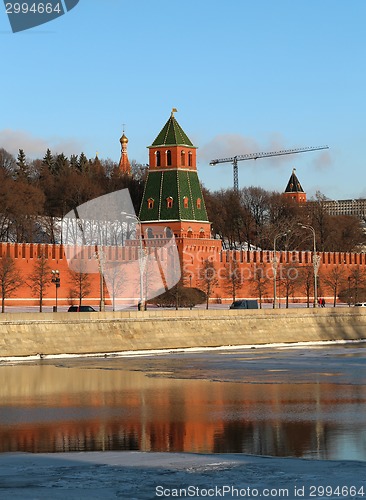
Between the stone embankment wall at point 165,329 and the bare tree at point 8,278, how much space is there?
13.0 metres

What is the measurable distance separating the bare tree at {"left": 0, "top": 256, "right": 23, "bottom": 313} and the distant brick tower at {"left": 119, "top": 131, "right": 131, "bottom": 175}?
3939 cm

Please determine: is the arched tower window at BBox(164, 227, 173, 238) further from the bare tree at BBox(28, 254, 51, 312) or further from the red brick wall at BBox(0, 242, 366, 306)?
the bare tree at BBox(28, 254, 51, 312)

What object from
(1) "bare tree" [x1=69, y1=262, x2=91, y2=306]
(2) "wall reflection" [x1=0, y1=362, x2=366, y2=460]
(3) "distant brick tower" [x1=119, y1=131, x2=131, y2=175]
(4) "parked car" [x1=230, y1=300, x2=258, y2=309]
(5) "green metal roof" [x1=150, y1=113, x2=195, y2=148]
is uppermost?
(3) "distant brick tower" [x1=119, y1=131, x2=131, y2=175]

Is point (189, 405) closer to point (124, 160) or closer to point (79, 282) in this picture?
point (79, 282)

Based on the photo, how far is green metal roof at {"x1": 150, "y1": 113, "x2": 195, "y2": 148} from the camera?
67.4 metres

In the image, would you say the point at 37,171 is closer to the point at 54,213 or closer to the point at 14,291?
the point at 54,213

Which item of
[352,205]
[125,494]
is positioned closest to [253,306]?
[125,494]

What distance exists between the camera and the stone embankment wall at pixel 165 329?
38.8 meters

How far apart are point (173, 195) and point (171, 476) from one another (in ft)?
170

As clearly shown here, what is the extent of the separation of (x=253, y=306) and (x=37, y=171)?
4409cm

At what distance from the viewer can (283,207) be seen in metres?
96.3

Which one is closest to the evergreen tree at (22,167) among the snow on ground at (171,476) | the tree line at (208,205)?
the tree line at (208,205)

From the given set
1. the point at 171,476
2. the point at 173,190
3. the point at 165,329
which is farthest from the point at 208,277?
the point at 171,476

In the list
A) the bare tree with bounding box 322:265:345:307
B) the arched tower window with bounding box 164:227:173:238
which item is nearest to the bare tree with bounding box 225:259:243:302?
the arched tower window with bounding box 164:227:173:238
